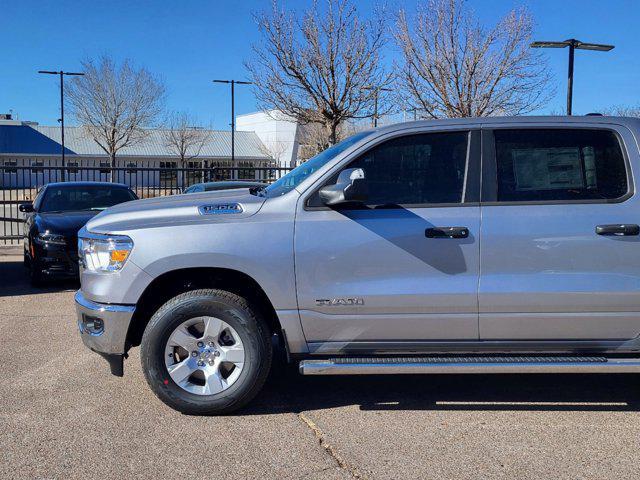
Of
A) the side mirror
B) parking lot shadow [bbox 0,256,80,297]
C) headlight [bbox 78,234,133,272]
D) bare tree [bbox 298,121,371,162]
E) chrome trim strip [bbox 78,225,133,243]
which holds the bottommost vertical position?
parking lot shadow [bbox 0,256,80,297]

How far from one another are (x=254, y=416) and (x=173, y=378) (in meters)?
0.62

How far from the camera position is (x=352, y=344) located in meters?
4.41

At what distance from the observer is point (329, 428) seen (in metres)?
4.28

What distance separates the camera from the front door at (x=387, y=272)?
4.31m

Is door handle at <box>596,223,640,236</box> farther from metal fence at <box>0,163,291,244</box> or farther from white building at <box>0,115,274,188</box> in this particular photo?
white building at <box>0,115,274,188</box>

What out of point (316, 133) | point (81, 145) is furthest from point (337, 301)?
point (81, 145)

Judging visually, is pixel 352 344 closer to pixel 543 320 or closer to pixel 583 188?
pixel 543 320

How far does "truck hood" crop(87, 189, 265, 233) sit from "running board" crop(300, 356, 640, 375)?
3.74 feet

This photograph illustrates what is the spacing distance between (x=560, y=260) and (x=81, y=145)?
56623 millimetres

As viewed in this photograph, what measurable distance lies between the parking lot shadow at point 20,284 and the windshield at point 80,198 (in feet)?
3.83

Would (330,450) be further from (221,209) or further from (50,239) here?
(50,239)

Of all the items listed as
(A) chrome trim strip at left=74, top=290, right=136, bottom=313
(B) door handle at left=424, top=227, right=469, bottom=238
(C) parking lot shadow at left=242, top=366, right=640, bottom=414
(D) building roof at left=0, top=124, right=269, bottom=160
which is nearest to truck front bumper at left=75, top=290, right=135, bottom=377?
(A) chrome trim strip at left=74, top=290, right=136, bottom=313

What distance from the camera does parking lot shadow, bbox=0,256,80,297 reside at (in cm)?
916

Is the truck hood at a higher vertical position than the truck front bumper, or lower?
higher
